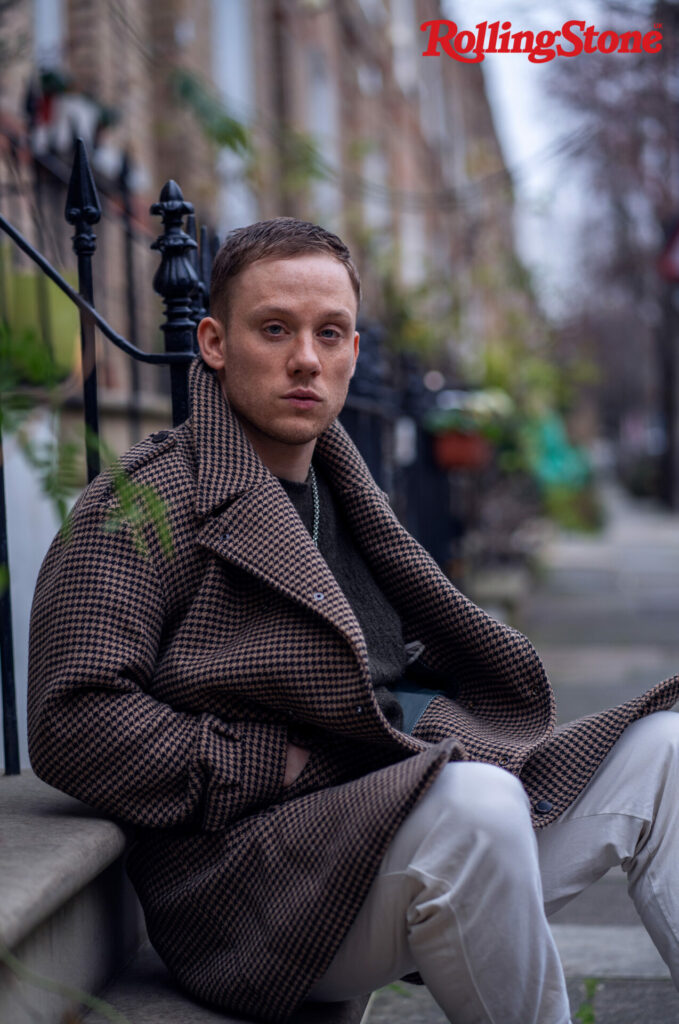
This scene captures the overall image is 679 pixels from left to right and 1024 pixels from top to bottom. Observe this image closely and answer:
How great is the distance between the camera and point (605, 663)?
274 inches

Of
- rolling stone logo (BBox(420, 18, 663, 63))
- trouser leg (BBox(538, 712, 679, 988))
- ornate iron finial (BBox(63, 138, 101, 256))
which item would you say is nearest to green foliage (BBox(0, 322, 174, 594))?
ornate iron finial (BBox(63, 138, 101, 256))

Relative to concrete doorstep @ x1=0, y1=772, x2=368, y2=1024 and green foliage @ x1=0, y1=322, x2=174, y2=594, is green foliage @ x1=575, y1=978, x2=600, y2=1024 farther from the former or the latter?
green foliage @ x1=0, y1=322, x2=174, y2=594

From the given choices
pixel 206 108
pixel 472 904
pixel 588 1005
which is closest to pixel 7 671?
pixel 472 904

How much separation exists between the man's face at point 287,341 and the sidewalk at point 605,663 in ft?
4.61

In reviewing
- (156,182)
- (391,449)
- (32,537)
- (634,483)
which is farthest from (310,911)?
(634,483)

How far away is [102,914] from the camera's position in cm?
207

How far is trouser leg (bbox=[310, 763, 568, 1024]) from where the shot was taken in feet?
5.86

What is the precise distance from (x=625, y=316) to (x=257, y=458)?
127ft

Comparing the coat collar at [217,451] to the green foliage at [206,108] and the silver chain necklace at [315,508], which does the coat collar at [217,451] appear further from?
the green foliage at [206,108]

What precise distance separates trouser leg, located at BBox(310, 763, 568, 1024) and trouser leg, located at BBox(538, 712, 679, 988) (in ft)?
1.05

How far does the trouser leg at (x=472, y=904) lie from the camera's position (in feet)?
5.86

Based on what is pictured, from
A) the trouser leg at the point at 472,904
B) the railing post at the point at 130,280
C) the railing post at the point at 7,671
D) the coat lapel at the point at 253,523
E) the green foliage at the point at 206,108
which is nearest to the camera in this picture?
the trouser leg at the point at 472,904

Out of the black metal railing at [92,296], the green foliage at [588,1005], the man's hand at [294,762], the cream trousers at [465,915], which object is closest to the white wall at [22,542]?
the black metal railing at [92,296]

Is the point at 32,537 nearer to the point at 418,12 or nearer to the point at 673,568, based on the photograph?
the point at 673,568
